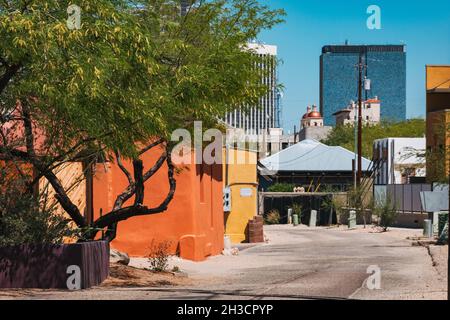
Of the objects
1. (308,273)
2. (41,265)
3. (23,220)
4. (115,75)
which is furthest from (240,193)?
(115,75)

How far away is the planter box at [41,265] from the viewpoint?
18.7 metres

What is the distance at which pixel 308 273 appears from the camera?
81.1 ft

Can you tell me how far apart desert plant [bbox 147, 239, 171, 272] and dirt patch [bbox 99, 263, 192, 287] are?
40cm

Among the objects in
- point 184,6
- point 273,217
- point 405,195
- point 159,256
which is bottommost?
point 273,217

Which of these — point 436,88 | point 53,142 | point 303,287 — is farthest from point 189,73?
point 436,88

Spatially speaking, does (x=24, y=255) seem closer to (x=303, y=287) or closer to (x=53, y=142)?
(x=53, y=142)

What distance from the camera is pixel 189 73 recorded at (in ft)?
64.1

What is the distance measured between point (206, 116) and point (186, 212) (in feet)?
34.0

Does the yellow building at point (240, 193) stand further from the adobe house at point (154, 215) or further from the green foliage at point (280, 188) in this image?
the green foliage at point (280, 188)

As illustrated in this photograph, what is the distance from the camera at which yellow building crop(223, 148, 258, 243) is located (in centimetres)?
4675

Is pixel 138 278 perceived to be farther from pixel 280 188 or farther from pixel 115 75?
pixel 280 188

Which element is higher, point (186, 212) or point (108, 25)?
point (108, 25)

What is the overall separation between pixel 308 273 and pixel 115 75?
9359mm

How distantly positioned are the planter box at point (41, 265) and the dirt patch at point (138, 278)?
5.09 ft
